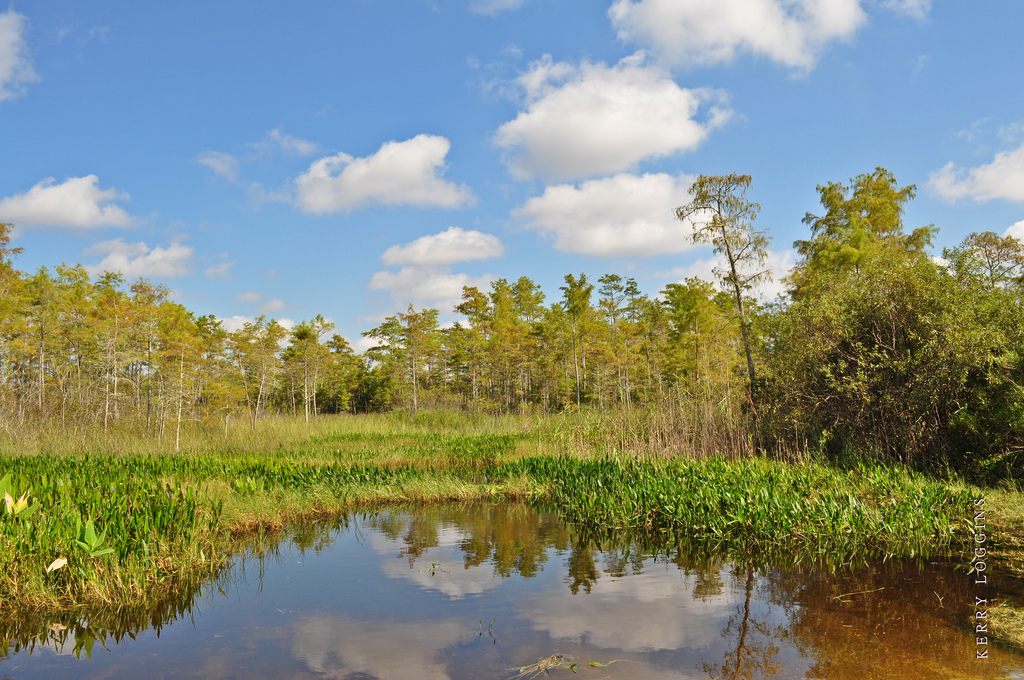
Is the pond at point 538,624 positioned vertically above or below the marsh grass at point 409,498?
below

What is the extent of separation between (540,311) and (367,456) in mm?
29491

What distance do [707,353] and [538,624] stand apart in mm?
23859

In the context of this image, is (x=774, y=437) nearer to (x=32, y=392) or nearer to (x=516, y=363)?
(x=516, y=363)

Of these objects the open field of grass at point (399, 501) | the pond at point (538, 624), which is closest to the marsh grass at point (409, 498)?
the open field of grass at point (399, 501)

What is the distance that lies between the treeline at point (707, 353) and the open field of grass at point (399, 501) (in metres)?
2.05

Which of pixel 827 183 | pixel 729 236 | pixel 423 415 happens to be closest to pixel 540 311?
pixel 423 415

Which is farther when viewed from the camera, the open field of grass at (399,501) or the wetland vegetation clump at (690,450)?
the wetland vegetation clump at (690,450)

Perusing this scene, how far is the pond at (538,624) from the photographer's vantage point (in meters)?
4.39

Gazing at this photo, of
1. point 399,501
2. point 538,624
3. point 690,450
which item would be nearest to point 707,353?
point 690,450

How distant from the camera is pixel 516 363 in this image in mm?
34781

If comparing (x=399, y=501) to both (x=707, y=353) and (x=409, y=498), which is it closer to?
(x=409, y=498)

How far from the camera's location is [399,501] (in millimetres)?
11477

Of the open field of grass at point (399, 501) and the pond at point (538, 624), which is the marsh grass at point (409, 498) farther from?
the pond at point (538, 624)

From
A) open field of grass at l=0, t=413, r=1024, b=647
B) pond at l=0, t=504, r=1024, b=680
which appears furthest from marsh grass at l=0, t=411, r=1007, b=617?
pond at l=0, t=504, r=1024, b=680
